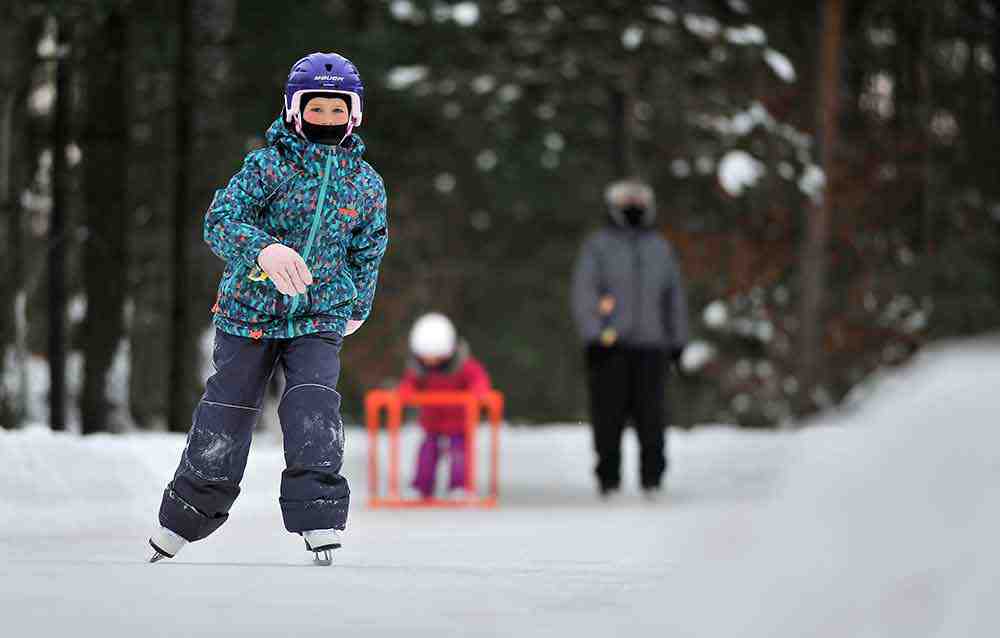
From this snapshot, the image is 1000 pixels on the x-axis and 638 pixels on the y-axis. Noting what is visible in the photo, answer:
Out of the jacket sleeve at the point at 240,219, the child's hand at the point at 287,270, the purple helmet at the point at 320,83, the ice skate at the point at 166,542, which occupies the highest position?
the purple helmet at the point at 320,83

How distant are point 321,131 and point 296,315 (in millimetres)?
697

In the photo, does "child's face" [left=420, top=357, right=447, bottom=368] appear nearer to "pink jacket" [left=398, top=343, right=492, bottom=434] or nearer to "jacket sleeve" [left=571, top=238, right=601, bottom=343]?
"pink jacket" [left=398, top=343, right=492, bottom=434]

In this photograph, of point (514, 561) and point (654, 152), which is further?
point (654, 152)

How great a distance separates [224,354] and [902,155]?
21.3 m

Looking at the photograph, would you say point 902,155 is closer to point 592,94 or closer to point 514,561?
point 592,94

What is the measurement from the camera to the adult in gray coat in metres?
14.1

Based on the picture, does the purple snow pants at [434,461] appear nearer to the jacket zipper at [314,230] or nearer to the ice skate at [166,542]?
the ice skate at [166,542]

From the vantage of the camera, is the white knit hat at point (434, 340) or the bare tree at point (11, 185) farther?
the bare tree at point (11, 185)

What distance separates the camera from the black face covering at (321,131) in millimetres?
7793

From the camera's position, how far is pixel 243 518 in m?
11.5

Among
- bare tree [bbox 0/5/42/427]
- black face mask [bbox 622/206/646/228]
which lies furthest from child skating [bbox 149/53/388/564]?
bare tree [bbox 0/5/42/427]

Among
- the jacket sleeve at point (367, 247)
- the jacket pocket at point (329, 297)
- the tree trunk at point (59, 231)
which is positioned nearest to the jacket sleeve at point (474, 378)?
the tree trunk at point (59, 231)

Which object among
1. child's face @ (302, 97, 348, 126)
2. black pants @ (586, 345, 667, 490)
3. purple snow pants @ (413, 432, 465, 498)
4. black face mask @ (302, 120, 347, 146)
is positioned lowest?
purple snow pants @ (413, 432, 465, 498)

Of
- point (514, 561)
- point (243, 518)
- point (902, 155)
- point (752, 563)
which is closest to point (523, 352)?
point (902, 155)
